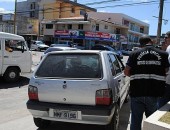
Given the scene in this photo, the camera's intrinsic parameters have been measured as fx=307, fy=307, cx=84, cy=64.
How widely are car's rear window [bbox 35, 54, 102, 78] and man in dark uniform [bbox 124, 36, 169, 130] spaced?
89 cm

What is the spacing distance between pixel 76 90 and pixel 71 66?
0.55 m

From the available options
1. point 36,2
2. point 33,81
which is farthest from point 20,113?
point 36,2

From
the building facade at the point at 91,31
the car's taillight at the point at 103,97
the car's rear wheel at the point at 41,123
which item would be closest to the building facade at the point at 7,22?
the building facade at the point at 91,31

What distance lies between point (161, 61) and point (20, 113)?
4.05m

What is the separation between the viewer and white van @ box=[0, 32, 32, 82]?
1194 centimetres

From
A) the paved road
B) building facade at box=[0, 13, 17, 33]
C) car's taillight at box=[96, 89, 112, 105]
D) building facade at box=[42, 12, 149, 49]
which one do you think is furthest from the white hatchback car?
building facade at box=[0, 13, 17, 33]

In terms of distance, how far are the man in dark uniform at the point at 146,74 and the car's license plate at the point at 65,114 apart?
3.50ft

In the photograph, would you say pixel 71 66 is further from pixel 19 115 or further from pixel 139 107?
pixel 19 115

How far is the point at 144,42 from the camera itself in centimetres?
464

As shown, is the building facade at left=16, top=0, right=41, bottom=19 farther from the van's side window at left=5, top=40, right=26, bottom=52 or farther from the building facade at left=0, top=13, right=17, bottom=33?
the van's side window at left=5, top=40, right=26, bottom=52

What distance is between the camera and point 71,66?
220 inches

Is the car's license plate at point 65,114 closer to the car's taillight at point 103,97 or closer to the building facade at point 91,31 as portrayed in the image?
the car's taillight at point 103,97

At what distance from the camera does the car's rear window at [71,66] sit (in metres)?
5.45

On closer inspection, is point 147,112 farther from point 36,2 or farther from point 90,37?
point 36,2
